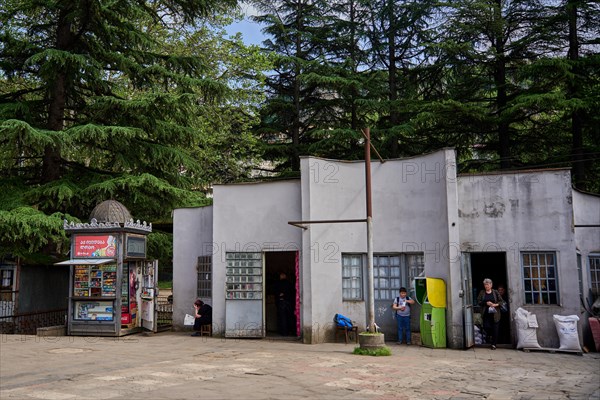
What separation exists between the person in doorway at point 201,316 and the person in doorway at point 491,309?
8012mm

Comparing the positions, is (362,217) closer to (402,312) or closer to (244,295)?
(402,312)

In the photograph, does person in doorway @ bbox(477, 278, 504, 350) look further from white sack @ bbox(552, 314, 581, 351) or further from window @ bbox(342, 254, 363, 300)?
window @ bbox(342, 254, 363, 300)

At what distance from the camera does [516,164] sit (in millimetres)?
26703

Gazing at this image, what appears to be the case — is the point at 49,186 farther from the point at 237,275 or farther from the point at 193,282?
the point at 237,275

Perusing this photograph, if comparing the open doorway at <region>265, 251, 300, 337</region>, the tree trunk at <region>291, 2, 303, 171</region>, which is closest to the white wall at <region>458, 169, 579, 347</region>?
the open doorway at <region>265, 251, 300, 337</region>

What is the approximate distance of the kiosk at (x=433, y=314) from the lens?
14.6 metres

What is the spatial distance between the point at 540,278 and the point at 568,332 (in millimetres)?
1562

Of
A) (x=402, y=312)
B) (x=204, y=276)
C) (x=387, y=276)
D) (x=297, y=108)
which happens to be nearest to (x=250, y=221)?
(x=204, y=276)

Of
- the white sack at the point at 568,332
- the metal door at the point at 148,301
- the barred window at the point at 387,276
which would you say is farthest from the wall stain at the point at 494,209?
the metal door at the point at 148,301

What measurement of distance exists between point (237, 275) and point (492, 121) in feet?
45.7

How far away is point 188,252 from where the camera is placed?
18.4 meters

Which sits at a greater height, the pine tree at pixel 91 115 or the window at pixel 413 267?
the pine tree at pixel 91 115

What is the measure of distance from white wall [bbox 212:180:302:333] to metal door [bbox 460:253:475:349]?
4.73 metres

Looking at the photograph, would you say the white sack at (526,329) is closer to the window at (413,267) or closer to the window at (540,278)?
the window at (540,278)
